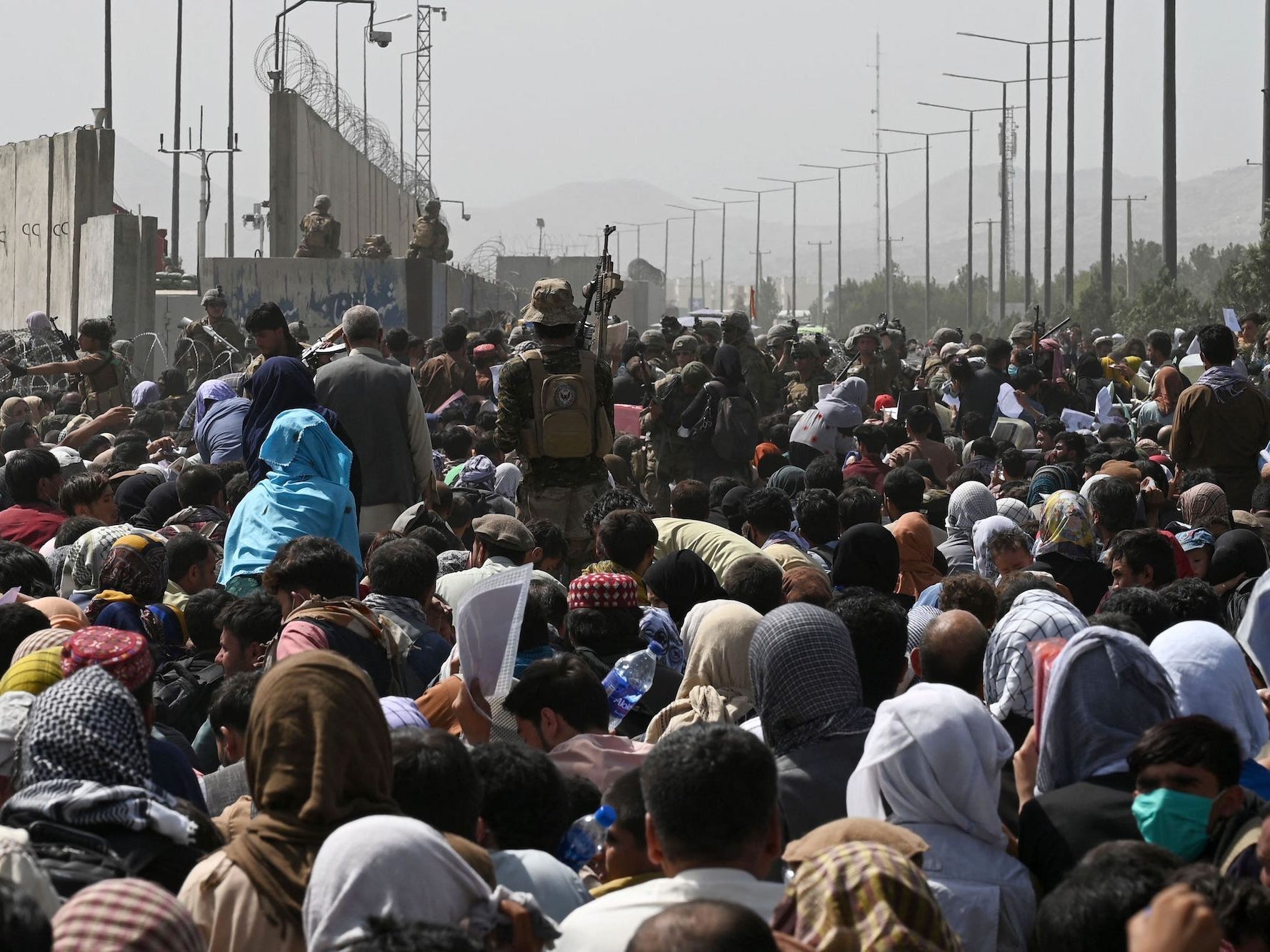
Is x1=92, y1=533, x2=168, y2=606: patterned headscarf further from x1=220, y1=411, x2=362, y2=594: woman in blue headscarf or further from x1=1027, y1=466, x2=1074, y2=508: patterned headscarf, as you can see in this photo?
x1=1027, y1=466, x2=1074, y2=508: patterned headscarf

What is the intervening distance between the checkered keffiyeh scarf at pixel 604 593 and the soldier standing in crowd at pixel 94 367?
6843 mm

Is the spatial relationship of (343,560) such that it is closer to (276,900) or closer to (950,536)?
(276,900)

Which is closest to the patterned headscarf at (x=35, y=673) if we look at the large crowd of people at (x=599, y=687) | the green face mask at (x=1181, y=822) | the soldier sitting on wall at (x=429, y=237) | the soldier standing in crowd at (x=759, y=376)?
the large crowd of people at (x=599, y=687)

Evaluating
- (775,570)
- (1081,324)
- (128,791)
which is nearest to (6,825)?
(128,791)

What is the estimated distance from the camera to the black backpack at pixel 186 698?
17.4ft

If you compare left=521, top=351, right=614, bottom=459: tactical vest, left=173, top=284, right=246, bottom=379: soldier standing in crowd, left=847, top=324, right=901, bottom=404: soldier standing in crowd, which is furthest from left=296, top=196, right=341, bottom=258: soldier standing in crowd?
left=521, top=351, right=614, bottom=459: tactical vest

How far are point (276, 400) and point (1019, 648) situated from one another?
3.77 m

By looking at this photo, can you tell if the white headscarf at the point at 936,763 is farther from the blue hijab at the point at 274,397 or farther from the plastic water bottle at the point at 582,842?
the blue hijab at the point at 274,397

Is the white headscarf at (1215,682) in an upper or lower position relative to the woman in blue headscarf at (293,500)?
lower

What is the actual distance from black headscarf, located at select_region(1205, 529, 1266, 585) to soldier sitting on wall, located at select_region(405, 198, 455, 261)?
1411 cm

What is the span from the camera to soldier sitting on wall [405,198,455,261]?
789 inches

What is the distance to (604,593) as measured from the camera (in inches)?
217

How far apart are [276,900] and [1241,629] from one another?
11.5ft

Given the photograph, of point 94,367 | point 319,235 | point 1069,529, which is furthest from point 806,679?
point 319,235
